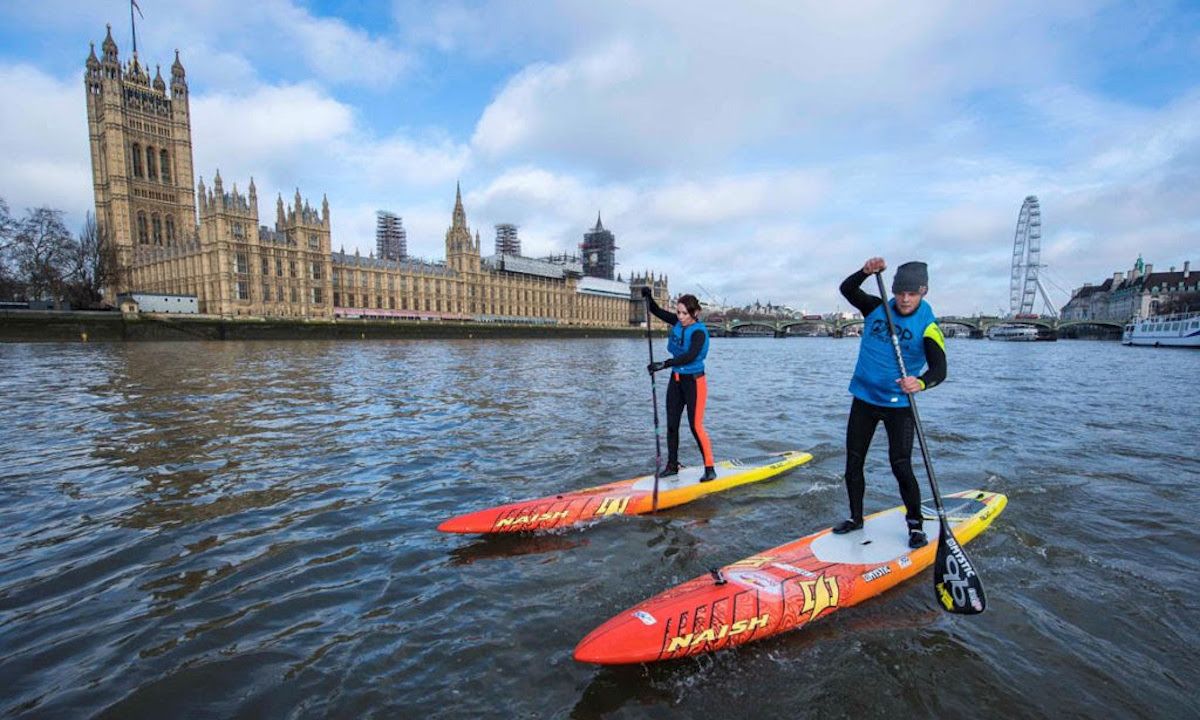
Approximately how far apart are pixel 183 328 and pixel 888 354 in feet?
221

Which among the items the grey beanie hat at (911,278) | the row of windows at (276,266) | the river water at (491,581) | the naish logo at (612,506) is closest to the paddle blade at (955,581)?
the river water at (491,581)

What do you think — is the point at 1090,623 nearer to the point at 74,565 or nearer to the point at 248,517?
the point at 248,517

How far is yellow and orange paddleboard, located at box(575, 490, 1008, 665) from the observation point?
13.3ft

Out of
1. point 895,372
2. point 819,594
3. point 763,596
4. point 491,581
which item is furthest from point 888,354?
point 491,581

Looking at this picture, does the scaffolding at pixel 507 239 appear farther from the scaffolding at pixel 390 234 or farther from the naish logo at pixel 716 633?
the naish logo at pixel 716 633

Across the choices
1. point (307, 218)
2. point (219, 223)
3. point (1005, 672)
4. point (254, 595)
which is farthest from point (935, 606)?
point (307, 218)

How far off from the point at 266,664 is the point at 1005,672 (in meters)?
5.72

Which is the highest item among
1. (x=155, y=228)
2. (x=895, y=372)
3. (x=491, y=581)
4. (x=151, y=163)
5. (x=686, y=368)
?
(x=151, y=163)

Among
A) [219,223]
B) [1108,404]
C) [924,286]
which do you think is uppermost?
[219,223]

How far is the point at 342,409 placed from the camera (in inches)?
602

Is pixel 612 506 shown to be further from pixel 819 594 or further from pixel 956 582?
pixel 956 582

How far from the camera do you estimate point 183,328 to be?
55250 mm

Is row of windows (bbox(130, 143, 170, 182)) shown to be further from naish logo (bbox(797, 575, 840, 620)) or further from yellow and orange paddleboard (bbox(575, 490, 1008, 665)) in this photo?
naish logo (bbox(797, 575, 840, 620))

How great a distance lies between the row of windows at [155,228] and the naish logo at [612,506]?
375 ft
